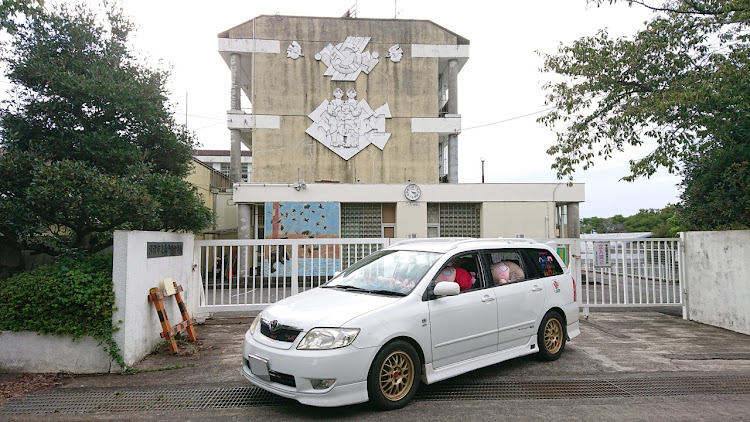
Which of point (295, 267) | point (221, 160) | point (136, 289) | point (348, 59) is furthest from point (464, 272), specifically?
point (221, 160)

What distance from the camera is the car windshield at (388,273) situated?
4.95 meters

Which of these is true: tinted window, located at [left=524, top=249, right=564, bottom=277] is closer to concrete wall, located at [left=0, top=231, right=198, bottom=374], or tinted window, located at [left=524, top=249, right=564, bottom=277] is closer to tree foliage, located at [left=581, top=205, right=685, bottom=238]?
concrete wall, located at [left=0, top=231, right=198, bottom=374]

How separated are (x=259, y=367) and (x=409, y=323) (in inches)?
61.9

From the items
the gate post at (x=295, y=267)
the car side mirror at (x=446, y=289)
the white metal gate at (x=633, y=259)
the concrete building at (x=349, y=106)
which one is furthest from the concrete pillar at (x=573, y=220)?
the car side mirror at (x=446, y=289)

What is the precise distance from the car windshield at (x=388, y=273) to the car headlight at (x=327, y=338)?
34.6 inches

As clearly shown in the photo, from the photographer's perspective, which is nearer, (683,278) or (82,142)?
(82,142)

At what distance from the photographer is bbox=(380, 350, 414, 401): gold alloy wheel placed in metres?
4.30

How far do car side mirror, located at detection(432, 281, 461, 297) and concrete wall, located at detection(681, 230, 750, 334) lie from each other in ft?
22.0

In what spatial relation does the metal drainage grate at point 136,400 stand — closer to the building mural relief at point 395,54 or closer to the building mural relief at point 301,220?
the building mural relief at point 301,220

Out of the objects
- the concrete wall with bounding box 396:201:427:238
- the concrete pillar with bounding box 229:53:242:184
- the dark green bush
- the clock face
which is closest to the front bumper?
the dark green bush

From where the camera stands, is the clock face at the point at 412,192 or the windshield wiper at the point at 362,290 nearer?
the windshield wiper at the point at 362,290

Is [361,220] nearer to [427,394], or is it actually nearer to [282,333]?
[427,394]

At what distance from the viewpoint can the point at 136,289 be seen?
5906 mm

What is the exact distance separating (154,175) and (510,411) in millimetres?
5905
